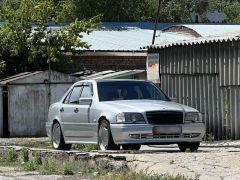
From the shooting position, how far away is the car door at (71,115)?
637 inches

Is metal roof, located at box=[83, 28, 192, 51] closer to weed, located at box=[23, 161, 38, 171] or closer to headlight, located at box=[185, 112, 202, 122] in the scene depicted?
headlight, located at box=[185, 112, 202, 122]

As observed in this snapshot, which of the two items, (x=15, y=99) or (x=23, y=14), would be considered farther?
(x=23, y=14)

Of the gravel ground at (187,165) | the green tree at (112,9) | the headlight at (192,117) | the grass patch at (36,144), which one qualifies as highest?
the green tree at (112,9)

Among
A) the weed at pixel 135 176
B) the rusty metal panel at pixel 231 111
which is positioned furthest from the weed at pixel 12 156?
the rusty metal panel at pixel 231 111

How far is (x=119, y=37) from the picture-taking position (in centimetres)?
3500

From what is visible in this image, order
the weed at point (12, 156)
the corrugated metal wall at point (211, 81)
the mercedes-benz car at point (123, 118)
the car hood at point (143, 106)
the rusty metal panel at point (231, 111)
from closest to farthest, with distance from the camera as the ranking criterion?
the mercedes-benz car at point (123, 118)
the car hood at point (143, 106)
the weed at point (12, 156)
the rusty metal panel at point (231, 111)
the corrugated metal wall at point (211, 81)

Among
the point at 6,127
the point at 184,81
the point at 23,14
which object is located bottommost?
the point at 6,127

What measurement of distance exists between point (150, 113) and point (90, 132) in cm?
169

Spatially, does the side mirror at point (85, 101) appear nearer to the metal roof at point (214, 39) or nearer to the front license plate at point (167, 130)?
the front license plate at point (167, 130)

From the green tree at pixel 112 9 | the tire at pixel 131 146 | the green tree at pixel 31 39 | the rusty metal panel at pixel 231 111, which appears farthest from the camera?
the green tree at pixel 112 9

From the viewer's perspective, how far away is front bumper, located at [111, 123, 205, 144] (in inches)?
566

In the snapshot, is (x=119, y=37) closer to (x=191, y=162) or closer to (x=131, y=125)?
(x=131, y=125)

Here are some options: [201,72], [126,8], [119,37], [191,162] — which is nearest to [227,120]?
[201,72]

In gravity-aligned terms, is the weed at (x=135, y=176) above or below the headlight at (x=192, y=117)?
below
